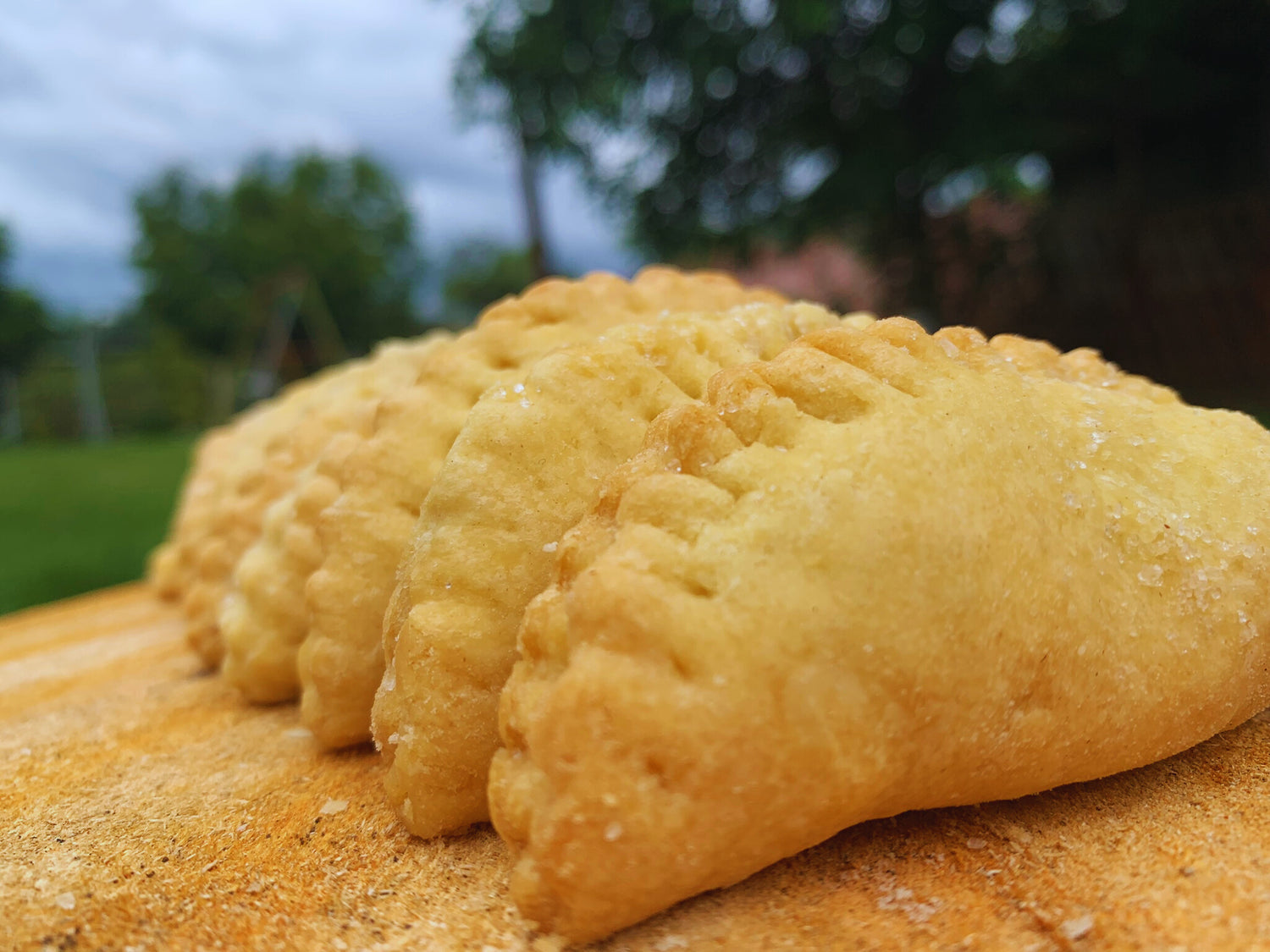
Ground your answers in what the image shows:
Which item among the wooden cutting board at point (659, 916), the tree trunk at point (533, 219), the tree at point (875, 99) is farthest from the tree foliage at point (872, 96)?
the wooden cutting board at point (659, 916)

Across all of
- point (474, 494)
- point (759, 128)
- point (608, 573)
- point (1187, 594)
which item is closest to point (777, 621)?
point (608, 573)

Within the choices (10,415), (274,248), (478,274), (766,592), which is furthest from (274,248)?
(766,592)

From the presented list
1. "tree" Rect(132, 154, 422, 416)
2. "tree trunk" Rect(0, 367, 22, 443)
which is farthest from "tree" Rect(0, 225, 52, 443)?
"tree trunk" Rect(0, 367, 22, 443)

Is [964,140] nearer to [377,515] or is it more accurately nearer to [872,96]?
[872,96]

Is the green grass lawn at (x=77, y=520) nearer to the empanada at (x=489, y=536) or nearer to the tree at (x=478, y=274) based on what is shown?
the empanada at (x=489, y=536)

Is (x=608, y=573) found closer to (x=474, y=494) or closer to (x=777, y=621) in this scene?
(x=777, y=621)
